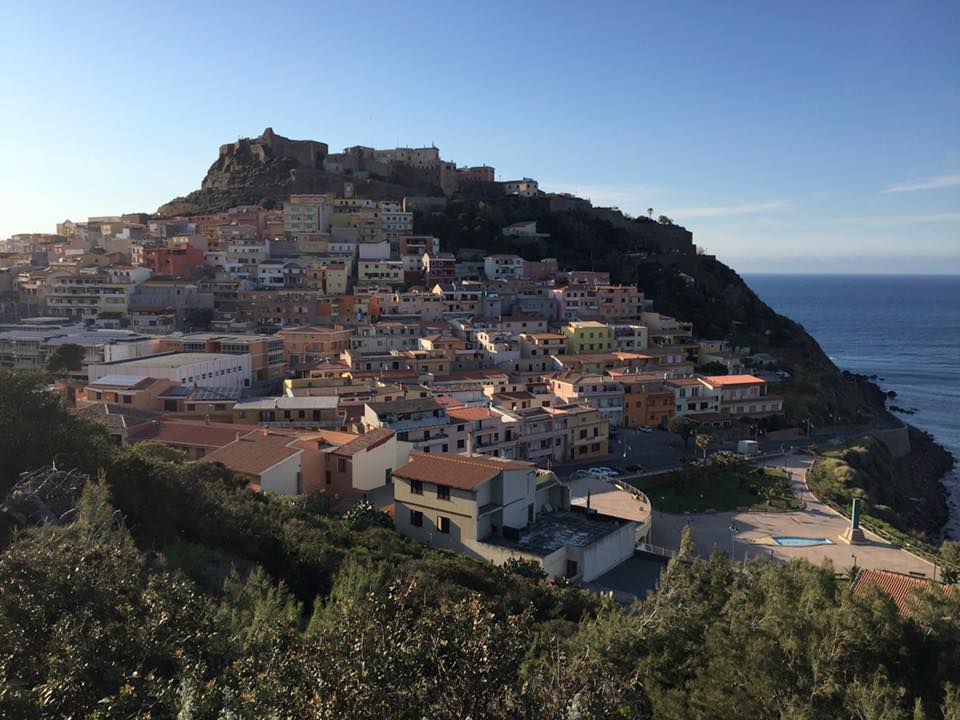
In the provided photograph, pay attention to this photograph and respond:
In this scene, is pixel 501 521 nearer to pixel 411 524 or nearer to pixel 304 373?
pixel 411 524

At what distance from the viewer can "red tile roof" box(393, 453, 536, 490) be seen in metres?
18.4

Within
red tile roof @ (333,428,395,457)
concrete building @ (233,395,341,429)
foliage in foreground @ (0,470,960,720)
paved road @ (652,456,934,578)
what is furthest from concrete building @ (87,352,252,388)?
foliage in foreground @ (0,470,960,720)

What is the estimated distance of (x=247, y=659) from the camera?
22.2 feet

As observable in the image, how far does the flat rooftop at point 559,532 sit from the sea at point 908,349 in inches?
793

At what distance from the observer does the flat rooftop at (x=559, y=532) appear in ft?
59.7

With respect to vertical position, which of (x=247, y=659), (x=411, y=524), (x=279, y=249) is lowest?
(x=411, y=524)

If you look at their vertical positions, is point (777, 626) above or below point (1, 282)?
below

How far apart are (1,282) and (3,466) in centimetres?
4285

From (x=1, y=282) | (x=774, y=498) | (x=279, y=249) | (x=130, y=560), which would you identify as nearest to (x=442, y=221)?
(x=279, y=249)

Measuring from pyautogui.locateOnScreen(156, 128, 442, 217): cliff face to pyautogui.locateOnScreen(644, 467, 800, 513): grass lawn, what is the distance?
4924 centimetres

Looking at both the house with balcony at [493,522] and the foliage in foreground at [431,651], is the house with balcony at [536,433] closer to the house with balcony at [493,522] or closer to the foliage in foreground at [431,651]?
the house with balcony at [493,522]

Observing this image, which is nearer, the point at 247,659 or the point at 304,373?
the point at 247,659

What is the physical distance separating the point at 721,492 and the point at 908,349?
75589 mm

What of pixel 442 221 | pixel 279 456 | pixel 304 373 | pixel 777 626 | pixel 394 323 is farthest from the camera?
pixel 442 221
